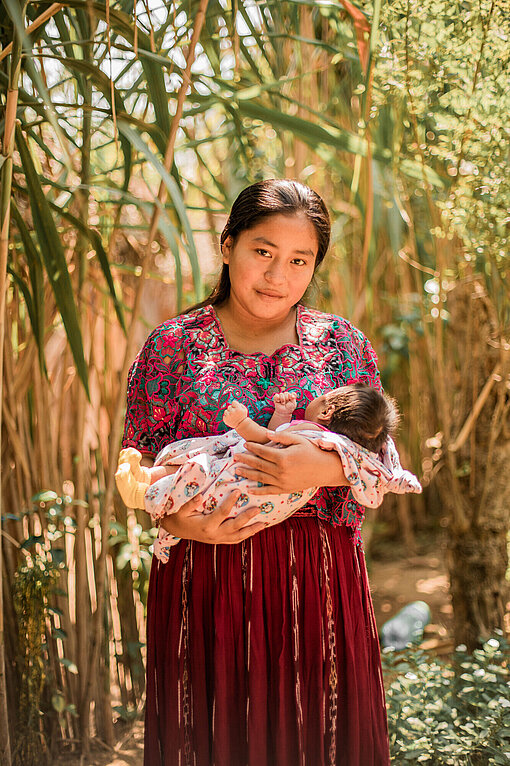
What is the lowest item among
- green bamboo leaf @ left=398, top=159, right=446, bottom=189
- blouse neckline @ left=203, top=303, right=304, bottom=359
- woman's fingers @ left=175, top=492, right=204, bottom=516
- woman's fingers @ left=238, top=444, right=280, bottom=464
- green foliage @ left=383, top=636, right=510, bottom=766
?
green foliage @ left=383, top=636, right=510, bottom=766

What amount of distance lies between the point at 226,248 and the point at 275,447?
44 centimetres

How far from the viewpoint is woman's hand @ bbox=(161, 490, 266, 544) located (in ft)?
4.36

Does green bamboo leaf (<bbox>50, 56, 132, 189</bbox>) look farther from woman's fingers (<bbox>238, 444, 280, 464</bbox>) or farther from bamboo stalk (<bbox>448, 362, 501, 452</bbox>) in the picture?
bamboo stalk (<bbox>448, 362, 501, 452</bbox>)

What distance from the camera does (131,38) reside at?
1.65 m

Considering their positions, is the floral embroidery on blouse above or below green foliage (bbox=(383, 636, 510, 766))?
above

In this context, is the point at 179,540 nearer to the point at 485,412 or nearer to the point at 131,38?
the point at 131,38

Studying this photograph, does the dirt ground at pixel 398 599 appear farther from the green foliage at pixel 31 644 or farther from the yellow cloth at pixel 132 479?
the yellow cloth at pixel 132 479

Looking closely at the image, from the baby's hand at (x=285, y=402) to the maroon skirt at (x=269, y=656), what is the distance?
0.72ft

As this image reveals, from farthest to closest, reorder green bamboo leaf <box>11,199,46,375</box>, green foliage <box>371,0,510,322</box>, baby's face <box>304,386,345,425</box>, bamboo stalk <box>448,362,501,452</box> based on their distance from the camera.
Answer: bamboo stalk <box>448,362,501,452</box> < green foliage <box>371,0,510,322</box> < green bamboo leaf <box>11,199,46,375</box> < baby's face <box>304,386,345,425</box>

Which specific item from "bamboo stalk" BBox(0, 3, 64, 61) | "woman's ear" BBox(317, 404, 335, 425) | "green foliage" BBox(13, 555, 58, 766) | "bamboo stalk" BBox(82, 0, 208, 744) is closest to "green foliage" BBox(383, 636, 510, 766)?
"bamboo stalk" BBox(82, 0, 208, 744)

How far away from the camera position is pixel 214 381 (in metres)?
1.44

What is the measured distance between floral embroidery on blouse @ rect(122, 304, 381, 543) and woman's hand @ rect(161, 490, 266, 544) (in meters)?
0.16

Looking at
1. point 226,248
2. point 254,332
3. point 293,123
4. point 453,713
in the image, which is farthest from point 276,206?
point 453,713

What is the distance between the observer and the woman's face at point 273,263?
144 cm
